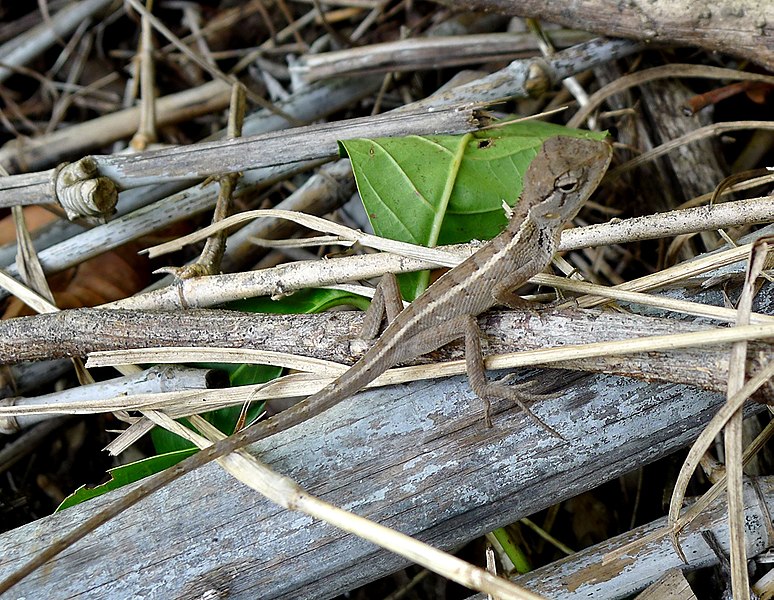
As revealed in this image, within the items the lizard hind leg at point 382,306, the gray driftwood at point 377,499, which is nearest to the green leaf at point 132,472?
the gray driftwood at point 377,499

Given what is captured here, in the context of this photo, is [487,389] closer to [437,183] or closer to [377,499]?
[377,499]

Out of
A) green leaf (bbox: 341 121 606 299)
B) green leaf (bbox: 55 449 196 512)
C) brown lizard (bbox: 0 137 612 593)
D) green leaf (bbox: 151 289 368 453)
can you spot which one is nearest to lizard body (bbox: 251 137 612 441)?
brown lizard (bbox: 0 137 612 593)

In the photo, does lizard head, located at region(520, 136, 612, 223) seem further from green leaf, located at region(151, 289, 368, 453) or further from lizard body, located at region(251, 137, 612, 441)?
green leaf, located at region(151, 289, 368, 453)

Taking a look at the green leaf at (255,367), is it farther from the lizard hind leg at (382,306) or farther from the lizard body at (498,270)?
the lizard body at (498,270)

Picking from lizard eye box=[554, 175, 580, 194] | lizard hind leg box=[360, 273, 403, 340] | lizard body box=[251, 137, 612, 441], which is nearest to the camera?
lizard body box=[251, 137, 612, 441]

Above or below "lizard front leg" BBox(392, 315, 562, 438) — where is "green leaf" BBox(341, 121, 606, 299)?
above

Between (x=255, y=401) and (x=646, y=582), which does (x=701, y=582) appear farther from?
(x=255, y=401)

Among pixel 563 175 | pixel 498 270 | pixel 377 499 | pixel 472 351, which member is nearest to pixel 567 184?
pixel 563 175
